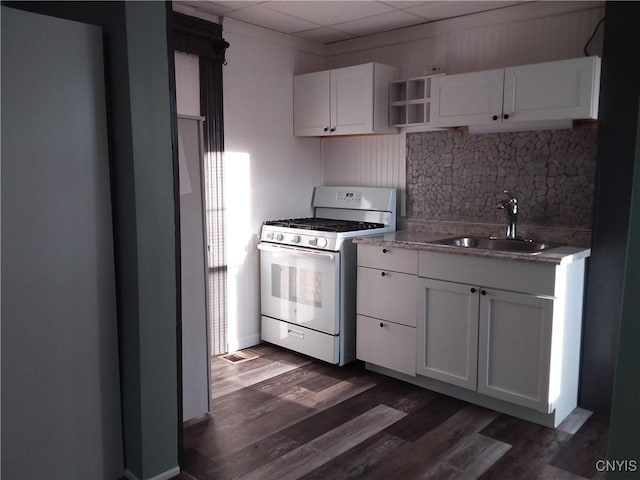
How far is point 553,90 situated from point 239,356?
8.63ft

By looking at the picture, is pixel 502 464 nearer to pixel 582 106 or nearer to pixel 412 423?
pixel 412 423

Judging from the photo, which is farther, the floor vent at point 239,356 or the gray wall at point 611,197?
the floor vent at point 239,356

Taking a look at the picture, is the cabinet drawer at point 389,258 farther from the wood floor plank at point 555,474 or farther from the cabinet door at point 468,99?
the wood floor plank at point 555,474

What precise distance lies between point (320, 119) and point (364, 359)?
178 centimetres

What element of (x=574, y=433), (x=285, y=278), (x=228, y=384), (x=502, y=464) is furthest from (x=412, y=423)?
(x=285, y=278)

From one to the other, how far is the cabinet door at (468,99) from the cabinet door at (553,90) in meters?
0.06

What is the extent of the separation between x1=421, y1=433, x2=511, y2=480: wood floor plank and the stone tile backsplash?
1.28m

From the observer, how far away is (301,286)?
148 inches

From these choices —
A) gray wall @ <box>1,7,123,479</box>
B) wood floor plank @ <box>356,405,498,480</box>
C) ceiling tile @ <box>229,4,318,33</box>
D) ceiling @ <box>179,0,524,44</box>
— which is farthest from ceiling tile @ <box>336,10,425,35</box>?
wood floor plank @ <box>356,405,498,480</box>

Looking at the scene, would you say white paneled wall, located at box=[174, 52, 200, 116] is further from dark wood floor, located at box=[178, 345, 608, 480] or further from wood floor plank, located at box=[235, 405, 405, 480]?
wood floor plank, located at box=[235, 405, 405, 480]

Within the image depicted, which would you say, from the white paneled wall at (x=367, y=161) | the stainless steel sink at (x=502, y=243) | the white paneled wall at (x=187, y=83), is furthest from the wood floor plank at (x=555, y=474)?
the white paneled wall at (x=187, y=83)

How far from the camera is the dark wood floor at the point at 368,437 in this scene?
240cm

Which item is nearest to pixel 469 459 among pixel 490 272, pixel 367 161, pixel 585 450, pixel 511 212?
pixel 585 450

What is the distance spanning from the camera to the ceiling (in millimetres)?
3295
